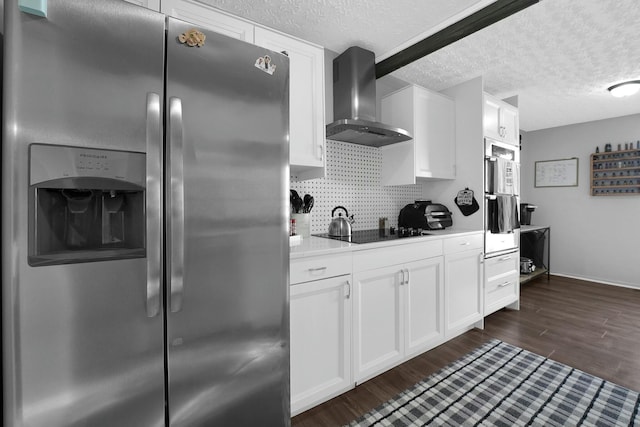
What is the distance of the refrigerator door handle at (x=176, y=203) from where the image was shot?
0.91 metres

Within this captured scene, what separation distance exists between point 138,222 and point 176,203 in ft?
0.42

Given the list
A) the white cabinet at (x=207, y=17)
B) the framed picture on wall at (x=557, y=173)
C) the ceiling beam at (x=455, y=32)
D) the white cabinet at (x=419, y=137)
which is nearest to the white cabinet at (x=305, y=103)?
the white cabinet at (x=207, y=17)

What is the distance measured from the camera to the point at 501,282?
2.94 meters

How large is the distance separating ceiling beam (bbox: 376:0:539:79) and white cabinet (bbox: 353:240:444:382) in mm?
1534

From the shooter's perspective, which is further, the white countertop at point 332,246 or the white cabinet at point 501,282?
the white cabinet at point 501,282

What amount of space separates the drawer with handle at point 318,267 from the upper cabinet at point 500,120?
215 cm

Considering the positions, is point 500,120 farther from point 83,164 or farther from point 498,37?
point 83,164

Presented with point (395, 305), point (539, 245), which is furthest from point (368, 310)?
point (539, 245)

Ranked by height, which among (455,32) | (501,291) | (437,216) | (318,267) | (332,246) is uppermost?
(455,32)

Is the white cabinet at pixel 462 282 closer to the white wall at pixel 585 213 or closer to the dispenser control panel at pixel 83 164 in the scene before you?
the dispenser control panel at pixel 83 164

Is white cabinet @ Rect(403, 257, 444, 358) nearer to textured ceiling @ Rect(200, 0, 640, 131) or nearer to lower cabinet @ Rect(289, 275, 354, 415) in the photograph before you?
lower cabinet @ Rect(289, 275, 354, 415)

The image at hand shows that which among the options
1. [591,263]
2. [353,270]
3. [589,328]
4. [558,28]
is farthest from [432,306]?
[591,263]

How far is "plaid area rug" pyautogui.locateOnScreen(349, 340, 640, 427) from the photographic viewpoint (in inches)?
60.7

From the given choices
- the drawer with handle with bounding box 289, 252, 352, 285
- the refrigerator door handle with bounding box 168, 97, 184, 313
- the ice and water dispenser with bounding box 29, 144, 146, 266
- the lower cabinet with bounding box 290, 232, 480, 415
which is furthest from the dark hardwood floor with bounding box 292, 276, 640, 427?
the ice and water dispenser with bounding box 29, 144, 146, 266
